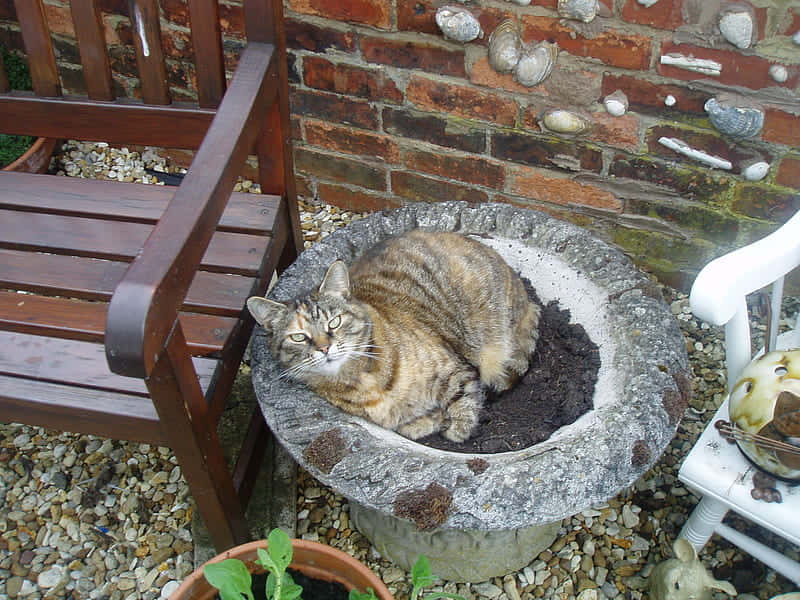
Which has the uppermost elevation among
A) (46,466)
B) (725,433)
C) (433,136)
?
(433,136)

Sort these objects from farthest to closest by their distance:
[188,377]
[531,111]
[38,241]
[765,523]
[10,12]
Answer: [10,12] → [531,111] → [38,241] → [765,523] → [188,377]

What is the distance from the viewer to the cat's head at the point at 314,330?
1.78 m

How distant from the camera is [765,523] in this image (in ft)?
5.46

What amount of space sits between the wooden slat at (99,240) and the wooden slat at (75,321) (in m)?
0.15

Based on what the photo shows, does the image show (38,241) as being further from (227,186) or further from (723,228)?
(723,228)

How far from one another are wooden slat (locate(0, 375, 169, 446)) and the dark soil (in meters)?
0.75

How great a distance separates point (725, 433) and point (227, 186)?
1345 millimetres

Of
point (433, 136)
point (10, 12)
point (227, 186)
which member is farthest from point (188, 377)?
point (10, 12)

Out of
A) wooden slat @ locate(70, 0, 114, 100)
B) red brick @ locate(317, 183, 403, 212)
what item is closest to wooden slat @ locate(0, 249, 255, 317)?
wooden slat @ locate(70, 0, 114, 100)

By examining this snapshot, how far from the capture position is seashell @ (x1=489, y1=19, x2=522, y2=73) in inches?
91.0

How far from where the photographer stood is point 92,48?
1951 millimetres

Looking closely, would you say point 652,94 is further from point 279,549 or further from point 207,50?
point 279,549

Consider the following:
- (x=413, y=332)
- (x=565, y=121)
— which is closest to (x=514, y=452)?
(x=413, y=332)

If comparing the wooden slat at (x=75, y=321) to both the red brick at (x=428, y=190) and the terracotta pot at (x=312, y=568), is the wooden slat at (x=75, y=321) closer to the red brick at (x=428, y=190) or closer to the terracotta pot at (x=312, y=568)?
the terracotta pot at (x=312, y=568)
